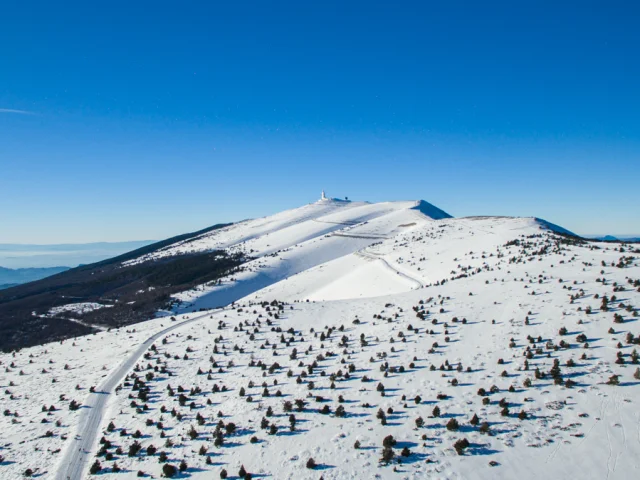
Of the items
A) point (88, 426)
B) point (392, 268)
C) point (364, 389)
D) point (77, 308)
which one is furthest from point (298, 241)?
point (364, 389)

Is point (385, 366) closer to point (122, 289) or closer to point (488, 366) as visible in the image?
point (488, 366)

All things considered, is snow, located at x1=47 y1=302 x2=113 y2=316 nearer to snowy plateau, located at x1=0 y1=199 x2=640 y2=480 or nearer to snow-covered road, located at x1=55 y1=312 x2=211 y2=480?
snowy plateau, located at x1=0 y1=199 x2=640 y2=480

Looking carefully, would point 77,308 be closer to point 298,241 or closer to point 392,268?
point 298,241

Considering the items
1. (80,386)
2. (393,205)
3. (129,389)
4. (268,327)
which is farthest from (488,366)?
(393,205)

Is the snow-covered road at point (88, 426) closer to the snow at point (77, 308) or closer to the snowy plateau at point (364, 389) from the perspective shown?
the snowy plateau at point (364, 389)

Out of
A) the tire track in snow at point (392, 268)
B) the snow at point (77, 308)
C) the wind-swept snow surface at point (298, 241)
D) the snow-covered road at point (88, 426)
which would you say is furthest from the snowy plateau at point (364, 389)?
the snow at point (77, 308)

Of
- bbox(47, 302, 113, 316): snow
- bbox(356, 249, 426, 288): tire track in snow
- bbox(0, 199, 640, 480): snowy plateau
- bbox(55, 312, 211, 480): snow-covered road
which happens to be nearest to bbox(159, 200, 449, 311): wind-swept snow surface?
bbox(356, 249, 426, 288): tire track in snow
